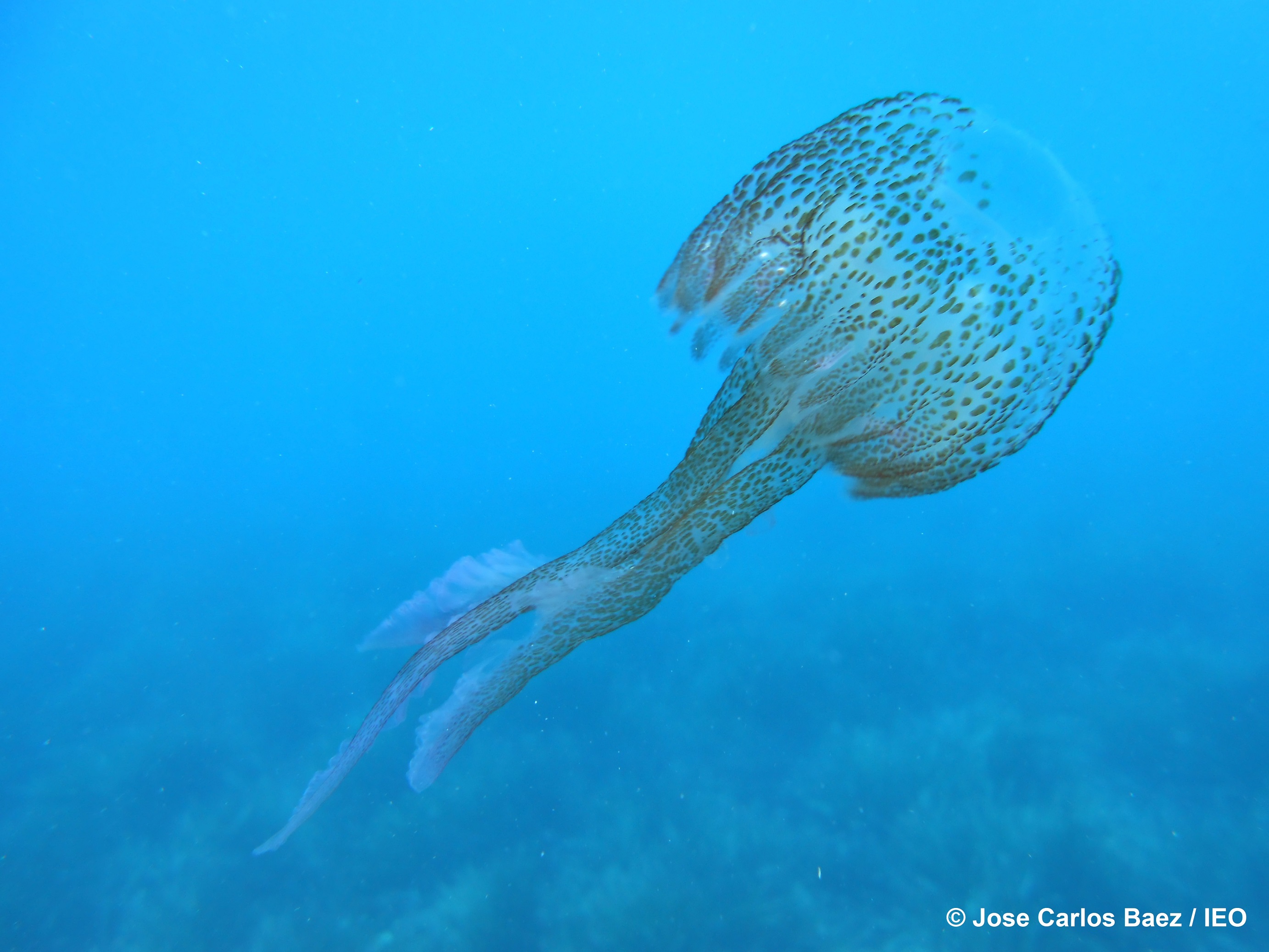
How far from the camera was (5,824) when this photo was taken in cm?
688

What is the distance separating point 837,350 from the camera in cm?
240

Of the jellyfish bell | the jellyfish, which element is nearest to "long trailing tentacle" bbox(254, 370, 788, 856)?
the jellyfish

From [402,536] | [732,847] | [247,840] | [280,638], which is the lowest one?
[732,847]

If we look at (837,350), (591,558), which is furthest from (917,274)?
(591,558)

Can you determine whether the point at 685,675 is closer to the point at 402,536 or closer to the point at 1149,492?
the point at 402,536

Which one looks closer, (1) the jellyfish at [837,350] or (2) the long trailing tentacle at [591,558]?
(1) the jellyfish at [837,350]

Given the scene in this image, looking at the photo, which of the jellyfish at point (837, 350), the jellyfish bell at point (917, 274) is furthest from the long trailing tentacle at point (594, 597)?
the jellyfish bell at point (917, 274)

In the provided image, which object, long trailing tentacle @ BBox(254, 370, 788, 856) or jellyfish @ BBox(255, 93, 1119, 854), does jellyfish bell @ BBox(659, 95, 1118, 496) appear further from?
long trailing tentacle @ BBox(254, 370, 788, 856)

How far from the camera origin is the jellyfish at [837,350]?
7.18 feet

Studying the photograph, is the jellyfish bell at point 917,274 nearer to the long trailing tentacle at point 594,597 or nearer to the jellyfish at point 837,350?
the jellyfish at point 837,350

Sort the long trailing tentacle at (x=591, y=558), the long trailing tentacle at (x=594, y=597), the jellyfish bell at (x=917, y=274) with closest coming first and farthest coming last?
the jellyfish bell at (x=917, y=274) < the long trailing tentacle at (x=591, y=558) < the long trailing tentacle at (x=594, y=597)

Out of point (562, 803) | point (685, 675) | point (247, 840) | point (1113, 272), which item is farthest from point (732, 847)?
point (1113, 272)

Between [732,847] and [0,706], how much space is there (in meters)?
11.4

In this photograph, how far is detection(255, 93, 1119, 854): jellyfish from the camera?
2.19 m
